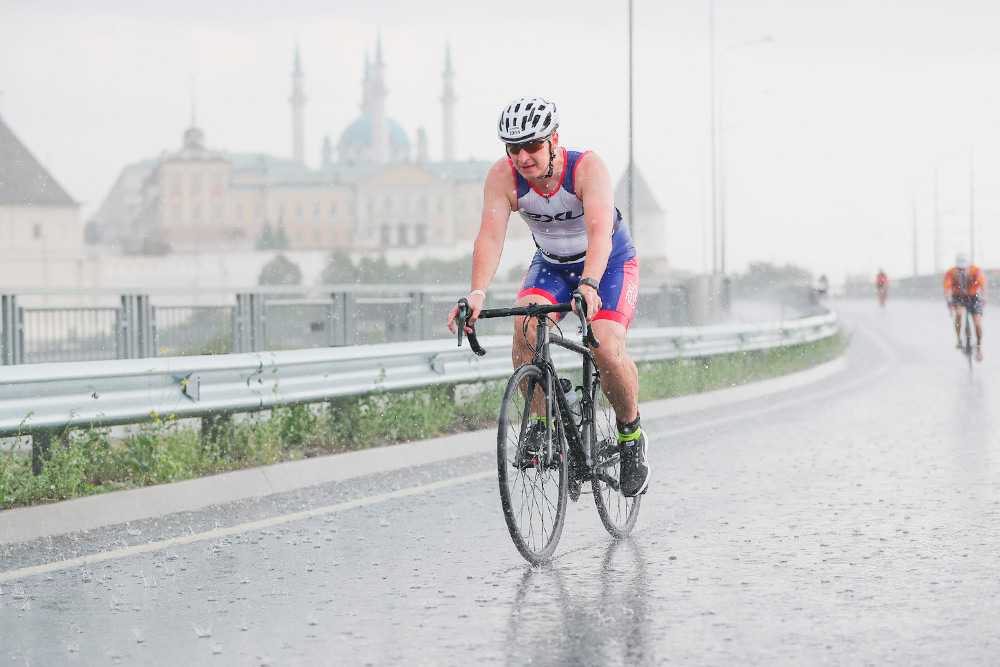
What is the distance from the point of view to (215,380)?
8195 millimetres

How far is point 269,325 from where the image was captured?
1830 centimetres

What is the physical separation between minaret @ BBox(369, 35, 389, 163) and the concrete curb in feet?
477

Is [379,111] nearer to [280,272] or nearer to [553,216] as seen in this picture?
[280,272]

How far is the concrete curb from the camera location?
684cm

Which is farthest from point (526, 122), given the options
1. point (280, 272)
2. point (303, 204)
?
point (303, 204)

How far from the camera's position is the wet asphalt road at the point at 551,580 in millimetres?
4539

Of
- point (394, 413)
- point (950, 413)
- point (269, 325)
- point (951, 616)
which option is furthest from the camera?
point (269, 325)

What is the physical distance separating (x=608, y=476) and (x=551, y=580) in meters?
0.83

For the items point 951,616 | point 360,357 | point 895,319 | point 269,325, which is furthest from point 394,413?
point 895,319

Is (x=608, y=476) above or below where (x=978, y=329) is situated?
below

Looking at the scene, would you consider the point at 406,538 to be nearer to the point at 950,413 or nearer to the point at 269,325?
the point at 950,413

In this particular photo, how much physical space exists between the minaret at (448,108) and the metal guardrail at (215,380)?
5739 inches

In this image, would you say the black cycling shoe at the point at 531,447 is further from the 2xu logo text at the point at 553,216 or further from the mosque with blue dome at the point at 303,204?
the mosque with blue dome at the point at 303,204

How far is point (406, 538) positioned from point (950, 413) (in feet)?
26.7
